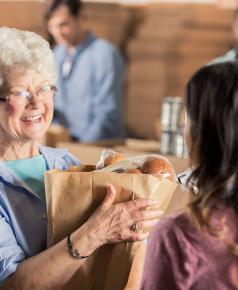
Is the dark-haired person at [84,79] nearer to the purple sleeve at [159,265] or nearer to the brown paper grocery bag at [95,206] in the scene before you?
the brown paper grocery bag at [95,206]

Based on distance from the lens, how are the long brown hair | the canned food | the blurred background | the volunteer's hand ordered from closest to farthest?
the long brown hair < the volunteer's hand < the canned food < the blurred background

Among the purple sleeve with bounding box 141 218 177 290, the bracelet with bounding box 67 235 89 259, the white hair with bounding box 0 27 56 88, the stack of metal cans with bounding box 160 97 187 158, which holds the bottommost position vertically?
the stack of metal cans with bounding box 160 97 187 158

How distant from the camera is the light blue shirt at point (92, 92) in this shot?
14.0 feet

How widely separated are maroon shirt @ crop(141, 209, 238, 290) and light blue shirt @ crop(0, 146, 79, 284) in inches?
20.9

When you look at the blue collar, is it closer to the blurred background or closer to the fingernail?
the fingernail

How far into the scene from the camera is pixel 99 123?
4238 mm

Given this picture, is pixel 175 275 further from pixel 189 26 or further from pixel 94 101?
pixel 189 26

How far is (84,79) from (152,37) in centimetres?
118

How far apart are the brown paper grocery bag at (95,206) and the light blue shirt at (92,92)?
251 cm

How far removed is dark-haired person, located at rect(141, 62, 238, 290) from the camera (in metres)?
1.23

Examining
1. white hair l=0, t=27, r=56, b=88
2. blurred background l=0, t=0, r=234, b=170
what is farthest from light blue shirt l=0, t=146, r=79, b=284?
blurred background l=0, t=0, r=234, b=170

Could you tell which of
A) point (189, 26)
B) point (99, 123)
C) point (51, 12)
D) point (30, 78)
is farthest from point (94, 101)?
point (30, 78)

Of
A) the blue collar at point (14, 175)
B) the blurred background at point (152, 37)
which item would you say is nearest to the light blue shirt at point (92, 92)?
the blurred background at point (152, 37)

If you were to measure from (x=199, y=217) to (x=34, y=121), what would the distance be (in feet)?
2.37
